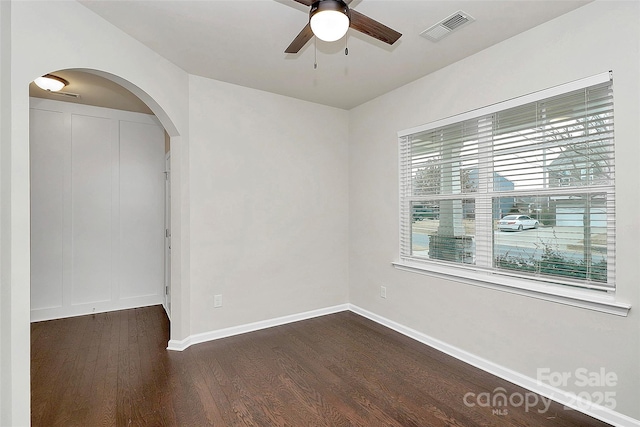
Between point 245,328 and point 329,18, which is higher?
point 329,18

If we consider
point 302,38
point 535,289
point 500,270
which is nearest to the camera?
point 302,38

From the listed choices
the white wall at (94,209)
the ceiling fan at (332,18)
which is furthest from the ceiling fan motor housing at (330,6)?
the white wall at (94,209)

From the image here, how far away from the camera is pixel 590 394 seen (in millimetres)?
2146

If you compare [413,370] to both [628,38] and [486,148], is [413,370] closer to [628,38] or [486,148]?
[486,148]

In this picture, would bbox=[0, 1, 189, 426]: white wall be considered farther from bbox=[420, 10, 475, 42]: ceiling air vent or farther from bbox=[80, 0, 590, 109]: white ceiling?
bbox=[420, 10, 475, 42]: ceiling air vent

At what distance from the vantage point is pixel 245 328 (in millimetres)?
3625

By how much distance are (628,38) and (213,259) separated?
3698 mm

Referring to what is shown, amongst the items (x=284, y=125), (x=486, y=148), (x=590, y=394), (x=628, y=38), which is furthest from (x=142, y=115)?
(x=590, y=394)

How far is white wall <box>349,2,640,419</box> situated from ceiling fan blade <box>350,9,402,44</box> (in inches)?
50.9

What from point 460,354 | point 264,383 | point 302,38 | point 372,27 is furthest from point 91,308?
point 372,27

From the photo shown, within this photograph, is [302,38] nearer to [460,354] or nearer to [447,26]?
[447,26]

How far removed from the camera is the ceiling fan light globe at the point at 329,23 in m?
1.65

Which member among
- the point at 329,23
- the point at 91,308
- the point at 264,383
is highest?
the point at 329,23

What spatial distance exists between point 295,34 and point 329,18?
1012 mm
